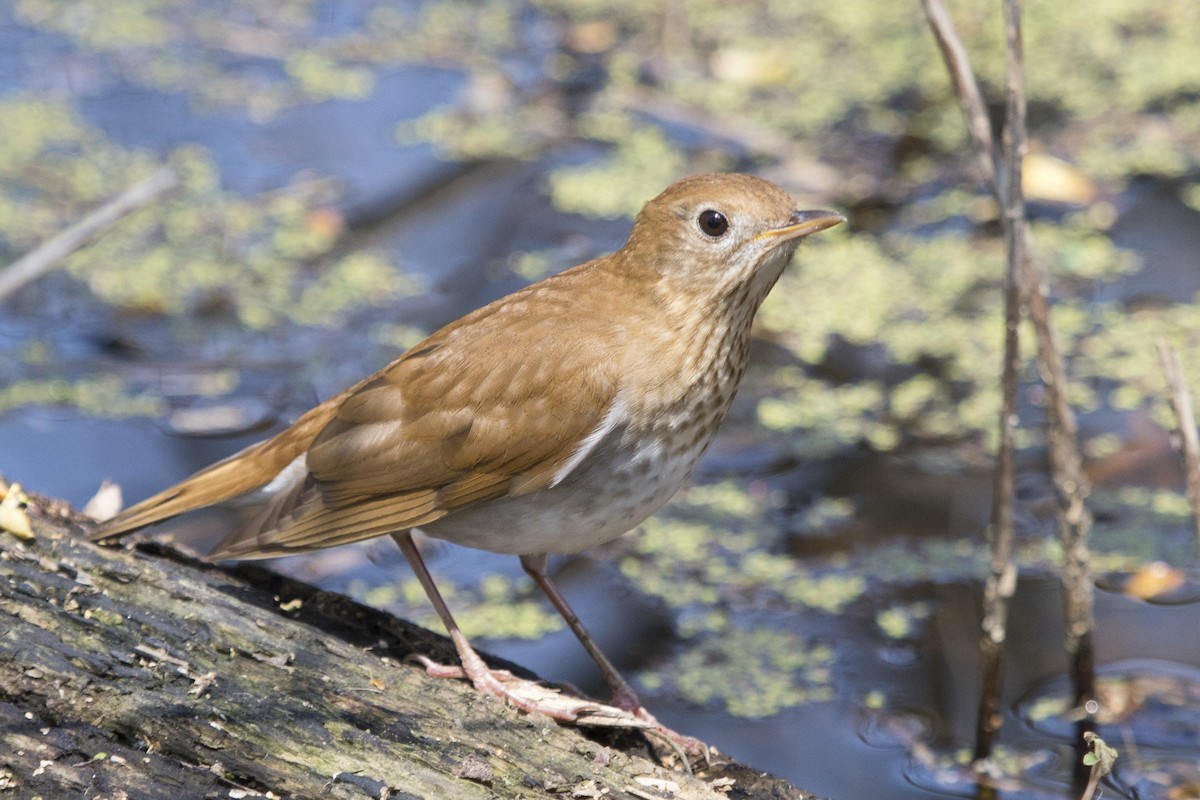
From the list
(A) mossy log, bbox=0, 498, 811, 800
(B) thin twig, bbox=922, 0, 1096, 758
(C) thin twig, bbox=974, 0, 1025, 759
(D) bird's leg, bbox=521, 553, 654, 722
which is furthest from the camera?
(B) thin twig, bbox=922, 0, 1096, 758

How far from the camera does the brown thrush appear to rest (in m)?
3.70

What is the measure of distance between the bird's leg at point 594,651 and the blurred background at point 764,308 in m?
0.95

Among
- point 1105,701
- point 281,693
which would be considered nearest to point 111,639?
point 281,693

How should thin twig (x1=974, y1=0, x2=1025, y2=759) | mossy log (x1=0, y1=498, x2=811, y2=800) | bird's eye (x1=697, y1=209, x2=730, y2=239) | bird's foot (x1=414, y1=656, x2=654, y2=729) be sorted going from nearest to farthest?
mossy log (x1=0, y1=498, x2=811, y2=800)
bird's foot (x1=414, y1=656, x2=654, y2=729)
bird's eye (x1=697, y1=209, x2=730, y2=239)
thin twig (x1=974, y1=0, x2=1025, y2=759)

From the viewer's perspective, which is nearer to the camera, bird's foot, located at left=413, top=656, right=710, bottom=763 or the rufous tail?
bird's foot, located at left=413, top=656, right=710, bottom=763

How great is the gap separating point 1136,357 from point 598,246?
2641 mm

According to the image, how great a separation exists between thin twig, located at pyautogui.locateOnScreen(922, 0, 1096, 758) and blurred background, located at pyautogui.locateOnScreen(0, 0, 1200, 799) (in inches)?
22.3

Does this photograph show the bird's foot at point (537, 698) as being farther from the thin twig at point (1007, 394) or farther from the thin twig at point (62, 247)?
the thin twig at point (62, 247)

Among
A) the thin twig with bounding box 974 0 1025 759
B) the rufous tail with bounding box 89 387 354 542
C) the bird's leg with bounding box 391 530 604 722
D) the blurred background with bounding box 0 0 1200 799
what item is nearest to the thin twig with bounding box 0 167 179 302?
the blurred background with bounding box 0 0 1200 799

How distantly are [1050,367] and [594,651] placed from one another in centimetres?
159

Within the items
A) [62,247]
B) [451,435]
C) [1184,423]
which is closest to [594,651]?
[451,435]

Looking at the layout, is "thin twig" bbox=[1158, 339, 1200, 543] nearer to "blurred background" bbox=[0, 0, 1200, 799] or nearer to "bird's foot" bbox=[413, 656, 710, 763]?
"blurred background" bbox=[0, 0, 1200, 799]

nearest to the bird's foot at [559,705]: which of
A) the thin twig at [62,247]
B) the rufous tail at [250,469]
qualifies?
the rufous tail at [250,469]

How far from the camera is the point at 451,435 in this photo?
381 cm
